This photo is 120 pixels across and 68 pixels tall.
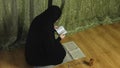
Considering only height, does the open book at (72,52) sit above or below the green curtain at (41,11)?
below

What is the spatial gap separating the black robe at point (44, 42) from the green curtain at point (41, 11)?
41 cm

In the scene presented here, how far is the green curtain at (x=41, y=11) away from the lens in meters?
2.36

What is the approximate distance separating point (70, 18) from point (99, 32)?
1.47 ft

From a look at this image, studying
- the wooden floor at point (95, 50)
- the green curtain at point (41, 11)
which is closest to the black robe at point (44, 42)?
the wooden floor at point (95, 50)

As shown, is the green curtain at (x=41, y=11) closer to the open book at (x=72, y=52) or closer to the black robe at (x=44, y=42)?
the open book at (x=72, y=52)

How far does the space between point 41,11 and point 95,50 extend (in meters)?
0.81

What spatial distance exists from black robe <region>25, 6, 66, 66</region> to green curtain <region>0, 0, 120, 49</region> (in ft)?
1.35

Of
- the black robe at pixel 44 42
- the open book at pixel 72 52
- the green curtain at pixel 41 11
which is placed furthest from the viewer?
the open book at pixel 72 52

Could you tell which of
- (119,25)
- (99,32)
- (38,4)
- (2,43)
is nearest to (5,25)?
(2,43)

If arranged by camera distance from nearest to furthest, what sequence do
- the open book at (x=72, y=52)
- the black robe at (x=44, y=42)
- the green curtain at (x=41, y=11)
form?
the black robe at (x=44, y=42)
the green curtain at (x=41, y=11)
the open book at (x=72, y=52)

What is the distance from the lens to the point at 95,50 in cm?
261

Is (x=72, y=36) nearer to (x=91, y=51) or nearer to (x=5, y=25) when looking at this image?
(x=91, y=51)

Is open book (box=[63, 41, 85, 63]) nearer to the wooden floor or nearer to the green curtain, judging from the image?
the wooden floor

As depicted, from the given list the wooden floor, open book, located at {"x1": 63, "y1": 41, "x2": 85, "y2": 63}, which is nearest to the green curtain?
the wooden floor
